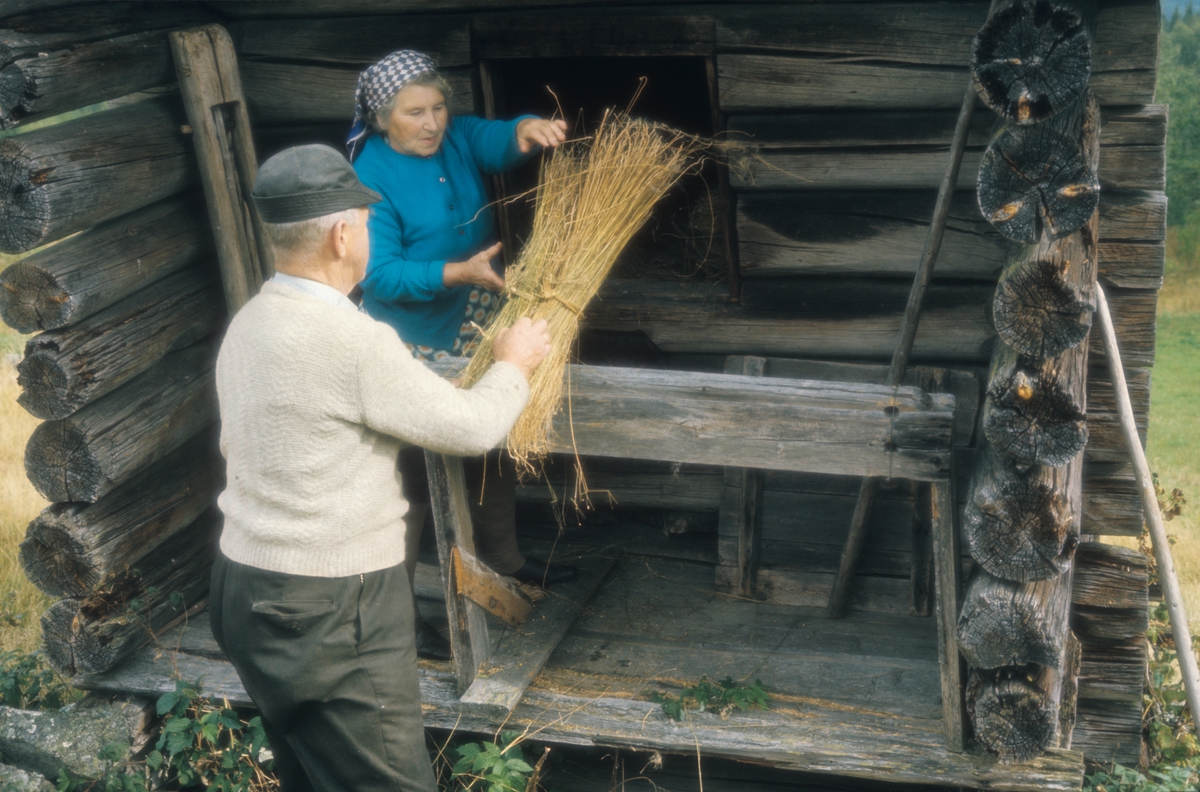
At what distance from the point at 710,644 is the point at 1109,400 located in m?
1.64

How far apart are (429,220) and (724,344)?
4.45 feet

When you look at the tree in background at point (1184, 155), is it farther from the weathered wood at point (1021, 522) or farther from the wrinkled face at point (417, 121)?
the weathered wood at point (1021, 522)

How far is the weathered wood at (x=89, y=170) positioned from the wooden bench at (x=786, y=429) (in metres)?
1.43

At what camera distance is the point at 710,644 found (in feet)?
13.3

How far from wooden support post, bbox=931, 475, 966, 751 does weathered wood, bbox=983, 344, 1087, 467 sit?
26 centimetres

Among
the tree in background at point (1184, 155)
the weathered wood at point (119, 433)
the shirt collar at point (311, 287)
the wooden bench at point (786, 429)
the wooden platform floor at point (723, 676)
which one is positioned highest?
the shirt collar at point (311, 287)

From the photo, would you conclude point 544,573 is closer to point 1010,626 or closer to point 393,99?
point 393,99

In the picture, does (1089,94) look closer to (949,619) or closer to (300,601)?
(949,619)

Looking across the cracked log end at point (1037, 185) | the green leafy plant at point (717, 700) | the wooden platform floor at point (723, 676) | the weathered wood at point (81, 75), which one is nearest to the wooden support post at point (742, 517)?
the wooden platform floor at point (723, 676)

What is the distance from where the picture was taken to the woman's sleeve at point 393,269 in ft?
11.0

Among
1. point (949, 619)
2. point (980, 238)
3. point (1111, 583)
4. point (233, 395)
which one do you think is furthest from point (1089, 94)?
point (233, 395)

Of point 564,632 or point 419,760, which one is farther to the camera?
point 564,632

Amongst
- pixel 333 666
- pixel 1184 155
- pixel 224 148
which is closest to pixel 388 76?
pixel 224 148

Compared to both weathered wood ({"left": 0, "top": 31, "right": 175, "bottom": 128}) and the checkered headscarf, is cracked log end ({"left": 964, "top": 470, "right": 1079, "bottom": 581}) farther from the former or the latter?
weathered wood ({"left": 0, "top": 31, "right": 175, "bottom": 128})
